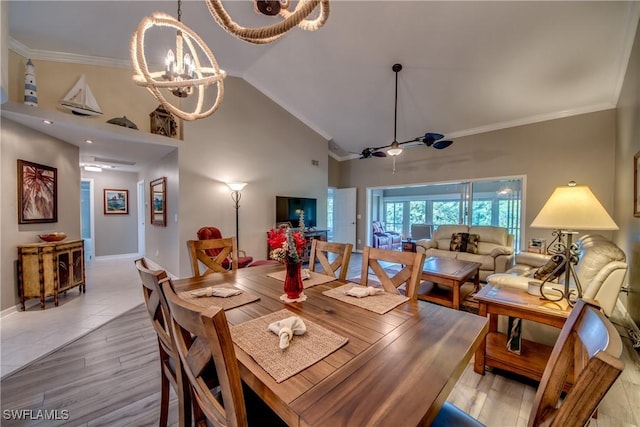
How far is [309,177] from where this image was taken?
6203 millimetres

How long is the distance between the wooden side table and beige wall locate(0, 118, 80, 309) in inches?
200

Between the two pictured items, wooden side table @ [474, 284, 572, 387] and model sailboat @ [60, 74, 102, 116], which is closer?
wooden side table @ [474, 284, 572, 387]

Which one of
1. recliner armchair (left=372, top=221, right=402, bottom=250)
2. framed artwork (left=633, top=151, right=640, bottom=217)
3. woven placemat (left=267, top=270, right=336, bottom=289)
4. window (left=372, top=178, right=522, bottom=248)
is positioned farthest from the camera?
recliner armchair (left=372, top=221, right=402, bottom=250)


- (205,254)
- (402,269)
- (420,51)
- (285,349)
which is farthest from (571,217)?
(420,51)

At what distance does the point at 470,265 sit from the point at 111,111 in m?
5.71

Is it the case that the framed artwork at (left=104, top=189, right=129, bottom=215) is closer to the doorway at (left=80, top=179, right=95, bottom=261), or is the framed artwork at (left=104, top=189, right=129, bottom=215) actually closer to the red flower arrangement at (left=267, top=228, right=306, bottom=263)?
the doorway at (left=80, top=179, right=95, bottom=261)

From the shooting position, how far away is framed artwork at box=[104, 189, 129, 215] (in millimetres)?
6258

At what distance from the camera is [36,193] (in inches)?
134

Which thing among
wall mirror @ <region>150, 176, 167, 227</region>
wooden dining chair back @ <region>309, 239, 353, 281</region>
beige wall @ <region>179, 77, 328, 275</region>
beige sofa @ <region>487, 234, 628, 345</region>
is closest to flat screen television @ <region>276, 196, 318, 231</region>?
beige wall @ <region>179, 77, 328, 275</region>

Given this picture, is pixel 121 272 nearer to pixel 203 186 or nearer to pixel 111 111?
pixel 203 186

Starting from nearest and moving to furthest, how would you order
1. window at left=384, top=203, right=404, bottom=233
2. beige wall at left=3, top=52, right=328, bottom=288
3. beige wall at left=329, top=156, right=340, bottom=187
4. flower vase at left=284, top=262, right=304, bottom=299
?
flower vase at left=284, top=262, right=304, bottom=299 < beige wall at left=3, top=52, right=328, bottom=288 < beige wall at left=329, top=156, right=340, bottom=187 < window at left=384, top=203, right=404, bottom=233

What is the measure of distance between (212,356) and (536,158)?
6.12m

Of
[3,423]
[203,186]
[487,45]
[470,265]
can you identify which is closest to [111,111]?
[203,186]

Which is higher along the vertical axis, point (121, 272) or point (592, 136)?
point (592, 136)
